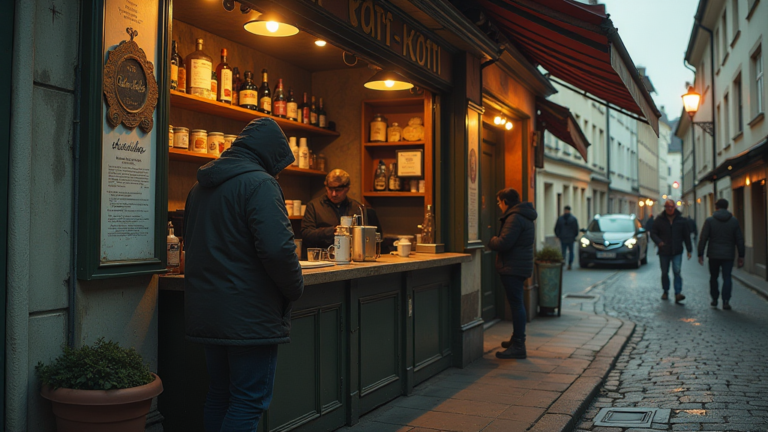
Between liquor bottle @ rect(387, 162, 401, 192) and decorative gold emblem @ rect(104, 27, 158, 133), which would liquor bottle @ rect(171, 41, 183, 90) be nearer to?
decorative gold emblem @ rect(104, 27, 158, 133)

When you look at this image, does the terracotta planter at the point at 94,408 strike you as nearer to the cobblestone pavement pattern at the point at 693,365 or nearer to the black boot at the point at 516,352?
the cobblestone pavement pattern at the point at 693,365

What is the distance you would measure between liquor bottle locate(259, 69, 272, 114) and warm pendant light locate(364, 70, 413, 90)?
0.99 metres

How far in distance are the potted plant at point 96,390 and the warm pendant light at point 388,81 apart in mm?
4071

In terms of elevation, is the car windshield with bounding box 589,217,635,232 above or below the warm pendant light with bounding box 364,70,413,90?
below

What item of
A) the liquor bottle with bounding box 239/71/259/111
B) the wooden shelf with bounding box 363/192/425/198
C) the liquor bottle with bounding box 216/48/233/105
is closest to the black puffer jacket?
the wooden shelf with bounding box 363/192/425/198

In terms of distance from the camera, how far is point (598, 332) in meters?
9.49

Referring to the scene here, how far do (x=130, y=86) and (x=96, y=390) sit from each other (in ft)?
4.92

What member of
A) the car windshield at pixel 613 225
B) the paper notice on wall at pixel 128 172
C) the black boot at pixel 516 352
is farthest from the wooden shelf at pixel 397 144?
the car windshield at pixel 613 225

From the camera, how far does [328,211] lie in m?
7.36

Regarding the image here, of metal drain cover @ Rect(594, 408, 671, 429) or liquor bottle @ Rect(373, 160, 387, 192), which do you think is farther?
liquor bottle @ Rect(373, 160, 387, 192)

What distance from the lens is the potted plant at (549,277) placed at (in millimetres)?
10758

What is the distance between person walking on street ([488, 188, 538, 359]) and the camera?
767cm

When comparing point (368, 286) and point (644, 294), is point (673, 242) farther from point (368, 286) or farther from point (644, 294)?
point (368, 286)

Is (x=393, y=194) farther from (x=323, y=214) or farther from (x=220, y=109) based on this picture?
(x=220, y=109)
